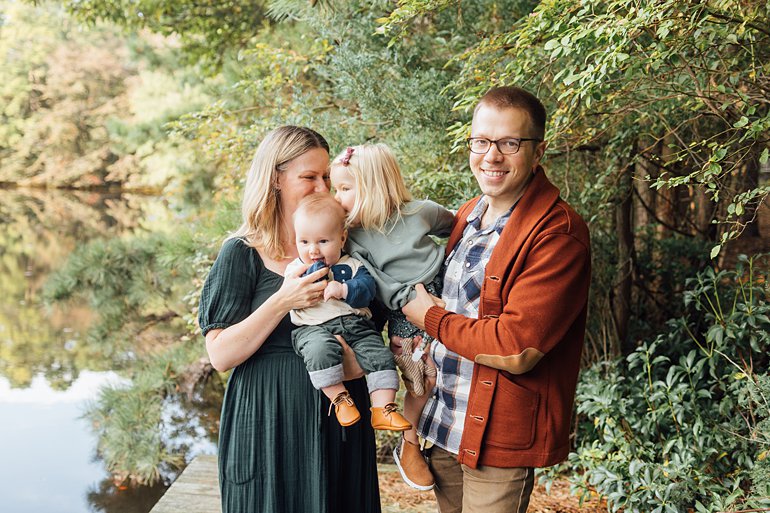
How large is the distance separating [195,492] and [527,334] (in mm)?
2492

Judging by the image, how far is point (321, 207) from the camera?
6.22 feet

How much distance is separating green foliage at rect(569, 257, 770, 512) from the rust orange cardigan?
4.40 ft

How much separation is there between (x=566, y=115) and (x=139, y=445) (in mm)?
3898

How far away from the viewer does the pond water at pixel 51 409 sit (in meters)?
4.98

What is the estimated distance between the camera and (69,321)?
9219mm

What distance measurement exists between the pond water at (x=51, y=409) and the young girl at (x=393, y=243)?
11.2 ft

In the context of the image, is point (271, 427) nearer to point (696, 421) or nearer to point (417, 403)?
point (417, 403)

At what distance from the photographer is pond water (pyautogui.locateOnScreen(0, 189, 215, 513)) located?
16.3 ft

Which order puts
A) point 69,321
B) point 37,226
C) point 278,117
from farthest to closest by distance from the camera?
point 37,226, point 69,321, point 278,117

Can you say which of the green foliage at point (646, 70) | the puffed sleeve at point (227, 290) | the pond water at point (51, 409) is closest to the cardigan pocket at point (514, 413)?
the puffed sleeve at point (227, 290)

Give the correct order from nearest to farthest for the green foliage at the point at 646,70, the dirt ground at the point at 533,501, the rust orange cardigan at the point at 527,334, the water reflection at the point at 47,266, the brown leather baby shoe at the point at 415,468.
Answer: the rust orange cardigan at the point at 527,334, the brown leather baby shoe at the point at 415,468, the green foliage at the point at 646,70, the dirt ground at the point at 533,501, the water reflection at the point at 47,266

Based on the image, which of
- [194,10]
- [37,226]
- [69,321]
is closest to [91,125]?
[37,226]

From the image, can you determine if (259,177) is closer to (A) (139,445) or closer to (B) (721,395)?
(B) (721,395)

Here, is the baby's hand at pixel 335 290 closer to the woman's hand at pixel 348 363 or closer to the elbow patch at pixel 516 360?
the woman's hand at pixel 348 363
